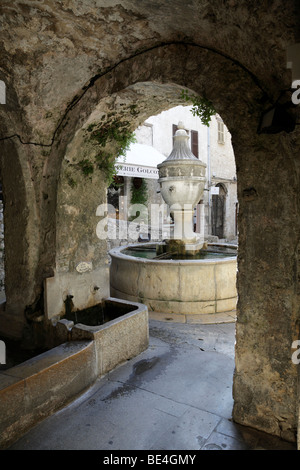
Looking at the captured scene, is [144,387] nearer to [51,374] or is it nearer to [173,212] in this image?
[51,374]

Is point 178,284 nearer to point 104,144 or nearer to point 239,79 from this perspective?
point 104,144

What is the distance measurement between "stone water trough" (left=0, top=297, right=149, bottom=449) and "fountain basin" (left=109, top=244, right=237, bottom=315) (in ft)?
4.29

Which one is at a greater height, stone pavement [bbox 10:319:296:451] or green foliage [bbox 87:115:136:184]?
green foliage [bbox 87:115:136:184]

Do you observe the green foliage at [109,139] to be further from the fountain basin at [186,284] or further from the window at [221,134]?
the window at [221,134]

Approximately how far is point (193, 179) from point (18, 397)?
4.93 metres

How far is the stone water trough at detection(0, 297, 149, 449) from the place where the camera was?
2.05 m

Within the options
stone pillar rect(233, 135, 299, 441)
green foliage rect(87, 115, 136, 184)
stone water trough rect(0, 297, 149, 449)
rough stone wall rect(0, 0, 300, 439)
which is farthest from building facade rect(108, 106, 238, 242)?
stone pillar rect(233, 135, 299, 441)

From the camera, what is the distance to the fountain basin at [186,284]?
468 centimetres

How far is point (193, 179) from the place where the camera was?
6.11 m

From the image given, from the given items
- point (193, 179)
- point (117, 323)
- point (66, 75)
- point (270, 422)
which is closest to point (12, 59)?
point (66, 75)

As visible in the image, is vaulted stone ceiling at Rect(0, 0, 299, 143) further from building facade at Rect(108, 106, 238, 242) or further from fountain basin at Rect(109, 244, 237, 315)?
building facade at Rect(108, 106, 238, 242)

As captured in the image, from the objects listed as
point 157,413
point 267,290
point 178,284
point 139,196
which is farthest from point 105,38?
point 139,196

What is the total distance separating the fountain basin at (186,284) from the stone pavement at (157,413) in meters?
1.43

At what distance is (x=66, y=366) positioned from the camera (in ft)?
7.95
